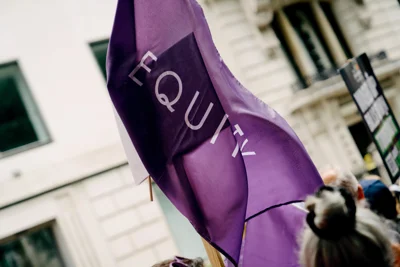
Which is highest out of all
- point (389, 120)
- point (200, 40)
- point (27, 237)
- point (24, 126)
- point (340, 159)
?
point (24, 126)

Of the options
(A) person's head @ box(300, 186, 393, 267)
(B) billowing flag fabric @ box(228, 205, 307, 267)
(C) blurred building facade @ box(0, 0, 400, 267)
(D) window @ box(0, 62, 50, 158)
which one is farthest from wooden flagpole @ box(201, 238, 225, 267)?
(D) window @ box(0, 62, 50, 158)

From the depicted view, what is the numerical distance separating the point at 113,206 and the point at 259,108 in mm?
3812

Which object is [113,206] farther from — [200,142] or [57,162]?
[200,142]

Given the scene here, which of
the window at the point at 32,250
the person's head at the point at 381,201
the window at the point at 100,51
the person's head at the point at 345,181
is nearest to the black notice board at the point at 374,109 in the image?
the person's head at the point at 381,201

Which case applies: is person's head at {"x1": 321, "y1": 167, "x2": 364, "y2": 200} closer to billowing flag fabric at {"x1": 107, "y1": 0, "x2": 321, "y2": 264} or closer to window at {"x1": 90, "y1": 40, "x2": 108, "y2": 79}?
billowing flag fabric at {"x1": 107, "y1": 0, "x2": 321, "y2": 264}

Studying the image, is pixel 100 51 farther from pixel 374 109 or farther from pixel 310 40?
pixel 310 40

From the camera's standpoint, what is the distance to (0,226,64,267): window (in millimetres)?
4891

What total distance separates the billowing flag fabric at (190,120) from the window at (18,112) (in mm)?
4034

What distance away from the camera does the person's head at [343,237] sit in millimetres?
1296

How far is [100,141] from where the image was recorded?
5496 millimetres

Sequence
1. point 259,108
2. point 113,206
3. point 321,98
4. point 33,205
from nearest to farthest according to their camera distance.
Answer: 1. point 259,108
2. point 33,205
3. point 113,206
4. point 321,98

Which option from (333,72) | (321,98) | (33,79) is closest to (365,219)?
(33,79)

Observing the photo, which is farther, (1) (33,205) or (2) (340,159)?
(2) (340,159)

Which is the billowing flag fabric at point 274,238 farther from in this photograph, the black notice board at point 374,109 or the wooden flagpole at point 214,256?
the black notice board at point 374,109
